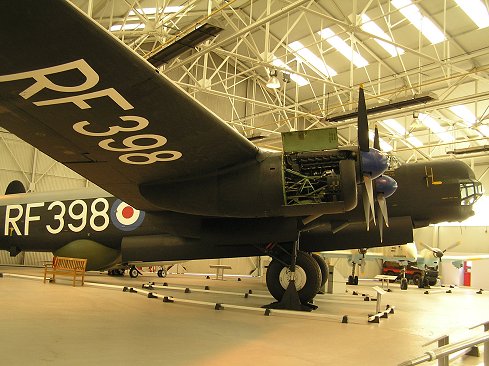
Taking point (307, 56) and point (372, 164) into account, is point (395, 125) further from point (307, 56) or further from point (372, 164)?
point (372, 164)

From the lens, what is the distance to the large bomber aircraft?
427cm

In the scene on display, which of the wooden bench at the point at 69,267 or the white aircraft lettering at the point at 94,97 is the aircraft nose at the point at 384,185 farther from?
the wooden bench at the point at 69,267

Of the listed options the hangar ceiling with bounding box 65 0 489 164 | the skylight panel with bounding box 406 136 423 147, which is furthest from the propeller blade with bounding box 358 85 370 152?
the skylight panel with bounding box 406 136 423 147

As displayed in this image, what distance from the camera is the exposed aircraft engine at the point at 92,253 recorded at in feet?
35.5

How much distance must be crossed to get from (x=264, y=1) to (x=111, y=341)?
19.2 m

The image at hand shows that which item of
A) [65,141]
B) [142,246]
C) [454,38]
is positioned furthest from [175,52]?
[454,38]

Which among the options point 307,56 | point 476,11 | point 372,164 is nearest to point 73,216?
point 372,164

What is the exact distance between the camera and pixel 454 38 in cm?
1869

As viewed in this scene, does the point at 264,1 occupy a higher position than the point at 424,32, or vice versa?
the point at 264,1

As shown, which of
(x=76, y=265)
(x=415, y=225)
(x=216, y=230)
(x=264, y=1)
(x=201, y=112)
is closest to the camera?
(x=201, y=112)

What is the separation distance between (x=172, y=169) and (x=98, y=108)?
69.4 inches

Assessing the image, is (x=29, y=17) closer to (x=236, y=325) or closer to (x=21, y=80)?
(x=21, y=80)

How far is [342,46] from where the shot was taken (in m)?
21.5

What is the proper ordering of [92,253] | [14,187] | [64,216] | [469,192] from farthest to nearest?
[14,187] < [64,216] < [92,253] < [469,192]
